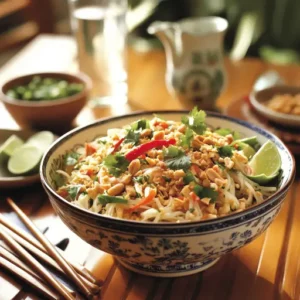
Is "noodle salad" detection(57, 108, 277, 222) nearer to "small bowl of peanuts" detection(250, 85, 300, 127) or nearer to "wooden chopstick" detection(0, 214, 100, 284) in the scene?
"wooden chopstick" detection(0, 214, 100, 284)

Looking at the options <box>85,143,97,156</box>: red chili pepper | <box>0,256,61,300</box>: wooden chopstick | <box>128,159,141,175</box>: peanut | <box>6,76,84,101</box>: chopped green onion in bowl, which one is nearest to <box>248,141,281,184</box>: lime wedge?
<box>128,159,141,175</box>: peanut

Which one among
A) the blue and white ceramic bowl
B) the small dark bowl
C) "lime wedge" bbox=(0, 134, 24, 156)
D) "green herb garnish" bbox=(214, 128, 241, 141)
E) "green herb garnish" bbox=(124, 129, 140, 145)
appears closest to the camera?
the blue and white ceramic bowl

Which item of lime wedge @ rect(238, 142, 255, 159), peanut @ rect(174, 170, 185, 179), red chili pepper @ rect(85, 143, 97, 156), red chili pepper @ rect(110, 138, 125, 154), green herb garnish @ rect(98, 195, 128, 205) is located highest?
peanut @ rect(174, 170, 185, 179)

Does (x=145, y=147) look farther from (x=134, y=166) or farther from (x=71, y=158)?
(x=71, y=158)

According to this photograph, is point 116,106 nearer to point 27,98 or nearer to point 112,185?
point 27,98

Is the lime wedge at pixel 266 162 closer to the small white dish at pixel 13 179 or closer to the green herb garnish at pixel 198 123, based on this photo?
the green herb garnish at pixel 198 123

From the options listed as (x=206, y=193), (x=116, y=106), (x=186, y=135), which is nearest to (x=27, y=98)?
(x=116, y=106)
